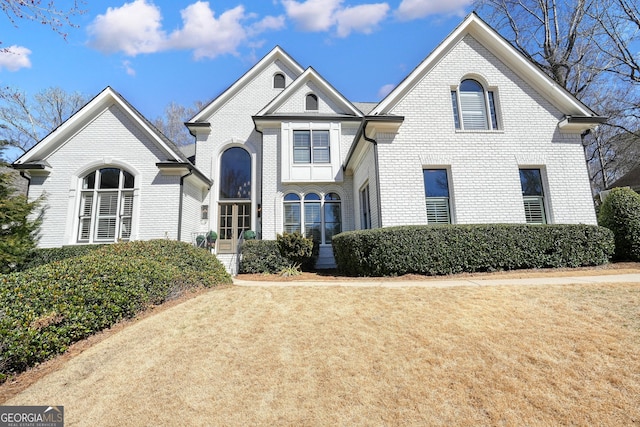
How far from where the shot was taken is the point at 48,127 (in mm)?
25281

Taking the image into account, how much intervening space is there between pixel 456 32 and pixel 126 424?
42.6 ft

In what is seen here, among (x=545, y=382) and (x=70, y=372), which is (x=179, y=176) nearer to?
(x=70, y=372)

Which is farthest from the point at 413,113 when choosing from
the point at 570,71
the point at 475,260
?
the point at 570,71

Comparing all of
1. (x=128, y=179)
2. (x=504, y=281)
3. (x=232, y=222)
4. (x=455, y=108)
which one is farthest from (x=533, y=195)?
(x=128, y=179)

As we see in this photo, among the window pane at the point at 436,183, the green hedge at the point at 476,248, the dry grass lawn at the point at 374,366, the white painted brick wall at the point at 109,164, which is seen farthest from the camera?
the white painted brick wall at the point at 109,164

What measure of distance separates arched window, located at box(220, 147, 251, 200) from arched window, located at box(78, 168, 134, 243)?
164 inches

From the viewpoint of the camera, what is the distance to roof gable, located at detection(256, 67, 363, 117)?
50.0 feet

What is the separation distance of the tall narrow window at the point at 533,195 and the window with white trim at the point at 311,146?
7.96 meters

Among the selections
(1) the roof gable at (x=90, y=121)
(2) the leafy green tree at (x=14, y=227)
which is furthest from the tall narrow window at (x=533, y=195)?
(2) the leafy green tree at (x=14, y=227)

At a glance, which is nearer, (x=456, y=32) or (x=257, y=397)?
(x=257, y=397)

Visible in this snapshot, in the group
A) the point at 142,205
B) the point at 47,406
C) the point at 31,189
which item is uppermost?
Result: the point at 31,189

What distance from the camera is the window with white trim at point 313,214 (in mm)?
14438

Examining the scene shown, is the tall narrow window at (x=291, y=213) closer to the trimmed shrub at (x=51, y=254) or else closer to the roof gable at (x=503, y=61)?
the roof gable at (x=503, y=61)

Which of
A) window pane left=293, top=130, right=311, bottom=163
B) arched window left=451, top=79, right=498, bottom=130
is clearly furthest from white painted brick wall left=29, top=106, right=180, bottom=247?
arched window left=451, top=79, right=498, bottom=130
